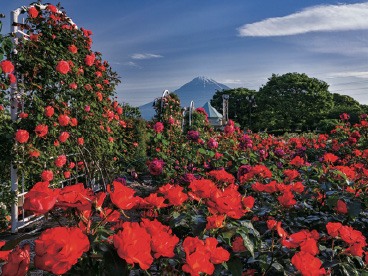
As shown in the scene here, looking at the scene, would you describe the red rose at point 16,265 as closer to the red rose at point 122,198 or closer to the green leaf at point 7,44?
the red rose at point 122,198

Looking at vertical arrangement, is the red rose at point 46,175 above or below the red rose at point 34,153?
below

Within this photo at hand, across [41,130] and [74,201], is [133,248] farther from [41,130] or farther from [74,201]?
[41,130]

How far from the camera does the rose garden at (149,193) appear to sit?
0.83 metres

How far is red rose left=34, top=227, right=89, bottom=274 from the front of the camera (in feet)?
2.27

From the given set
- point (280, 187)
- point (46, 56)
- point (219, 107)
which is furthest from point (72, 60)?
point (219, 107)

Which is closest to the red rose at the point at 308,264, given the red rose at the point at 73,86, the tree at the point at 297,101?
the red rose at the point at 73,86

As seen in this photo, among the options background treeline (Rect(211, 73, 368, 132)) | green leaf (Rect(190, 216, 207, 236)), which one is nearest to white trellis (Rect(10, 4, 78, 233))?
green leaf (Rect(190, 216, 207, 236))

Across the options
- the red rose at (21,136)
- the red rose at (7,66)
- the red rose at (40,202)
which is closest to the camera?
the red rose at (40,202)

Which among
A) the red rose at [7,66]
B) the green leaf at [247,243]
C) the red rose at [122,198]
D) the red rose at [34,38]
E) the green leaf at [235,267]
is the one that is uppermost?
the red rose at [34,38]

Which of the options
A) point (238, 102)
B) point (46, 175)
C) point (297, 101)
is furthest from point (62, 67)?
point (238, 102)

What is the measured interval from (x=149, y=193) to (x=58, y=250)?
2.75 metres

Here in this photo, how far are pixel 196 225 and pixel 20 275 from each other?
610 millimetres

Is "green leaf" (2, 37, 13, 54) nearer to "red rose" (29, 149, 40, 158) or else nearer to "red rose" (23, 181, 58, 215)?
"red rose" (29, 149, 40, 158)

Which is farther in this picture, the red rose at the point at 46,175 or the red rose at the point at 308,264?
the red rose at the point at 46,175
